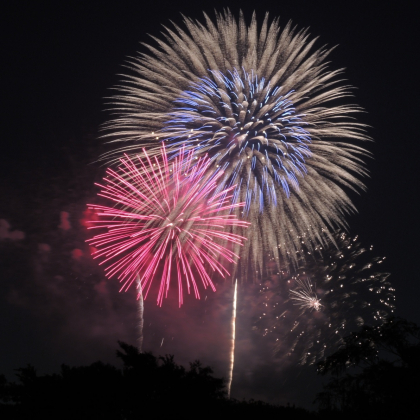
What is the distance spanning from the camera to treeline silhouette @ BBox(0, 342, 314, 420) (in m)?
10.0

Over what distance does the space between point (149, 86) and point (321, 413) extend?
16183mm

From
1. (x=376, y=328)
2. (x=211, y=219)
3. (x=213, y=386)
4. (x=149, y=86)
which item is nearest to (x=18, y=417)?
(x=213, y=386)

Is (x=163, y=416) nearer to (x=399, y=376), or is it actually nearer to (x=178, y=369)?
(x=178, y=369)

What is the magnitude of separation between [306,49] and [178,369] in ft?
51.6

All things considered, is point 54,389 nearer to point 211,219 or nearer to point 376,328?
point 376,328

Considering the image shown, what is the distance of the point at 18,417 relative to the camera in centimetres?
965

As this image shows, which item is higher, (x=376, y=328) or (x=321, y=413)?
(x=376, y=328)

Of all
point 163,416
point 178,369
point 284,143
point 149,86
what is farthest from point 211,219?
point 163,416

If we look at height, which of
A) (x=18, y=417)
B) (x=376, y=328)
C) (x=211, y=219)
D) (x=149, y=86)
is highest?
(x=149, y=86)

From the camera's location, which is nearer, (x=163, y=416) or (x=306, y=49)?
(x=163, y=416)

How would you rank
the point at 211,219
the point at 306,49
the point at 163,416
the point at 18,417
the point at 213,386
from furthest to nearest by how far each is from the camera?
the point at 211,219
the point at 306,49
the point at 213,386
the point at 163,416
the point at 18,417

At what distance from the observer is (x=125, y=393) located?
35.1 feet

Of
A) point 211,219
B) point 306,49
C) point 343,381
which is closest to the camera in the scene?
point 343,381

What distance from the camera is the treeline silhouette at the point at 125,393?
10.0 meters
